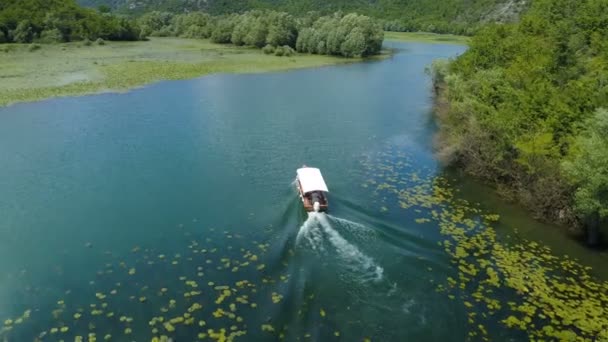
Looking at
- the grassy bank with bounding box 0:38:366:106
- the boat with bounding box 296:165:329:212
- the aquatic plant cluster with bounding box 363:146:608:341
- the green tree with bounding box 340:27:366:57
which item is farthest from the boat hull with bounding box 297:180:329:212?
the green tree with bounding box 340:27:366:57

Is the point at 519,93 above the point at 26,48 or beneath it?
above

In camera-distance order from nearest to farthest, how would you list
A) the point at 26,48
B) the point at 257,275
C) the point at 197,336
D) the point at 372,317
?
the point at 197,336, the point at 372,317, the point at 257,275, the point at 26,48

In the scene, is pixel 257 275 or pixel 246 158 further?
pixel 246 158

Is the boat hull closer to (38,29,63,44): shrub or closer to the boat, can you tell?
the boat

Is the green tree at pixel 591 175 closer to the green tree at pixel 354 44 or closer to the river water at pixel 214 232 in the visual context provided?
the river water at pixel 214 232

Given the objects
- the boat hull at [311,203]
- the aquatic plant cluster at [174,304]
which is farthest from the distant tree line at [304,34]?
the aquatic plant cluster at [174,304]

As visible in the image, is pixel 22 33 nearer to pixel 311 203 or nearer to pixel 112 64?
pixel 112 64

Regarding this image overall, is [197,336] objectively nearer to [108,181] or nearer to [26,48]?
[108,181]

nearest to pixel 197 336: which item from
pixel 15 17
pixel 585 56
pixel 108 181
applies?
pixel 108 181

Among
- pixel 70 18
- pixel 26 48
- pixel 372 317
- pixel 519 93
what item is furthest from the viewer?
pixel 70 18
